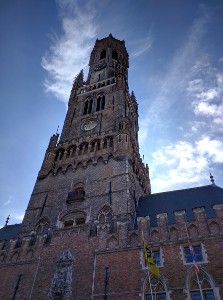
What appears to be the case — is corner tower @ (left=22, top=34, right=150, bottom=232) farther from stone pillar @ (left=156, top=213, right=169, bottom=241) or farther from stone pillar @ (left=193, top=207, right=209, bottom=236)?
stone pillar @ (left=193, top=207, right=209, bottom=236)

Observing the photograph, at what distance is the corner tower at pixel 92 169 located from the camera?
23141 mm

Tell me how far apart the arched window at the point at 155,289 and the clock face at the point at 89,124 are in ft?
62.7

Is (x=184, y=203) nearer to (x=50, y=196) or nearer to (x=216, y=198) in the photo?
(x=216, y=198)

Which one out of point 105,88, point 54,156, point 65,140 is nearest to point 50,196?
Result: point 54,156

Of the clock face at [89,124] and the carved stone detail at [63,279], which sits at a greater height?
the clock face at [89,124]

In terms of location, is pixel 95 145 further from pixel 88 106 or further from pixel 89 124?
pixel 88 106

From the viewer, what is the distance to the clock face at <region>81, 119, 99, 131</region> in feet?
106

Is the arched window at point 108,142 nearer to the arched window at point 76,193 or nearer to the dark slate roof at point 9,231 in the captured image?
the arched window at point 76,193

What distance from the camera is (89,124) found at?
3281 centimetres

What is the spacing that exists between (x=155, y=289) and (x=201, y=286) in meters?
2.64

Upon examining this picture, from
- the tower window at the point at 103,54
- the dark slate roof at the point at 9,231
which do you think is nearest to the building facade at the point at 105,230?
the dark slate roof at the point at 9,231

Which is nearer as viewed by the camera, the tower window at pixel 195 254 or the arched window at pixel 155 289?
the arched window at pixel 155 289

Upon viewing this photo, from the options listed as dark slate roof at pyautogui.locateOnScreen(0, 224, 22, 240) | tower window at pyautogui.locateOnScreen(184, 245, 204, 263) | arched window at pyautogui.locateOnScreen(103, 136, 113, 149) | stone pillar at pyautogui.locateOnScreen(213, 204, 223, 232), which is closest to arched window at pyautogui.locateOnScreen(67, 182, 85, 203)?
arched window at pyautogui.locateOnScreen(103, 136, 113, 149)

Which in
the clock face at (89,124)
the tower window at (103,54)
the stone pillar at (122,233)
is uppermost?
the tower window at (103,54)
